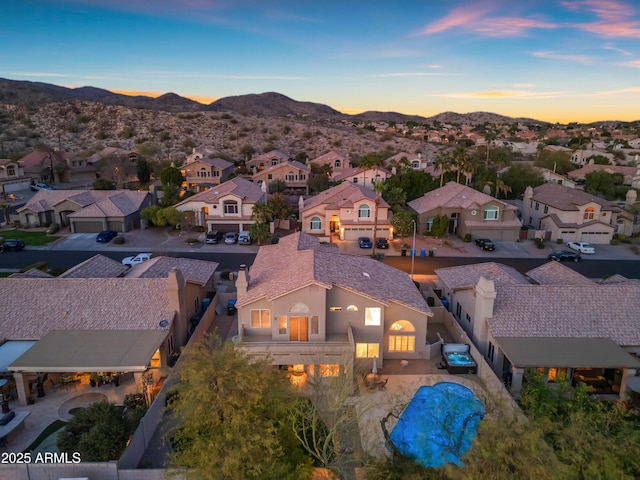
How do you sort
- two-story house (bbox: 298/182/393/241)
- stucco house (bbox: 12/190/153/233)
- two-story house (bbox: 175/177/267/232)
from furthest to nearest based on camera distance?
stucco house (bbox: 12/190/153/233) → two-story house (bbox: 175/177/267/232) → two-story house (bbox: 298/182/393/241)

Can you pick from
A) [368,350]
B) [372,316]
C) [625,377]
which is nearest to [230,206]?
[372,316]

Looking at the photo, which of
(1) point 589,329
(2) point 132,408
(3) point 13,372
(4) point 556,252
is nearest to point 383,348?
(1) point 589,329

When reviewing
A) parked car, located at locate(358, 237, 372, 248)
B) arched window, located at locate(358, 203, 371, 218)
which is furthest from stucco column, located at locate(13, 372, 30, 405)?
arched window, located at locate(358, 203, 371, 218)

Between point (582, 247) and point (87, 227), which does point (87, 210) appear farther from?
point (582, 247)

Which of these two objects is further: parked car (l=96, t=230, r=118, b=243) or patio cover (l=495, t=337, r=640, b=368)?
parked car (l=96, t=230, r=118, b=243)

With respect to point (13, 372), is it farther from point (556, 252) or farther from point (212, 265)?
point (556, 252)

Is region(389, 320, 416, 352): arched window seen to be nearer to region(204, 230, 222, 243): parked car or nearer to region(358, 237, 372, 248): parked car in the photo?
region(358, 237, 372, 248): parked car
